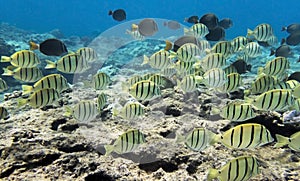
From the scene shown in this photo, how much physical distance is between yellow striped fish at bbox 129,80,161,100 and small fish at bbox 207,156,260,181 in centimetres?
169

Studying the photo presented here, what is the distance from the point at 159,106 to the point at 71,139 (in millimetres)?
1985

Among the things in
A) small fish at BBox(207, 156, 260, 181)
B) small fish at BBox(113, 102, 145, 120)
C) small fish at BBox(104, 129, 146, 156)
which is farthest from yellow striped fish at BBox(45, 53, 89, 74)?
small fish at BBox(207, 156, 260, 181)

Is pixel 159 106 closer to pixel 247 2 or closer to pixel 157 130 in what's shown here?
pixel 157 130

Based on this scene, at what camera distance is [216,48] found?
6.25m

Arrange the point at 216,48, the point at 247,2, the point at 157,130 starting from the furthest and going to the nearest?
the point at 247,2 → the point at 216,48 → the point at 157,130

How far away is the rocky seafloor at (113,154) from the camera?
3.27 metres

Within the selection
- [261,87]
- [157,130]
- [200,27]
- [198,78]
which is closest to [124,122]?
[157,130]

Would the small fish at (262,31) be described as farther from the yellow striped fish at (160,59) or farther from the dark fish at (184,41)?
the yellow striped fish at (160,59)

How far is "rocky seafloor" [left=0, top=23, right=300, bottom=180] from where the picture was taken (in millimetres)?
3273

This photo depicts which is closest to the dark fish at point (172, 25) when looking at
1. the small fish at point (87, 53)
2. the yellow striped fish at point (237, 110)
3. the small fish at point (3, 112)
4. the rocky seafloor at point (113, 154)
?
the small fish at point (87, 53)

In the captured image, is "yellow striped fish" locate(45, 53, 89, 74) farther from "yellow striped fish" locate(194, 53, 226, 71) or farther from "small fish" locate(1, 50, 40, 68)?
"yellow striped fish" locate(194, 53, 226, 71)

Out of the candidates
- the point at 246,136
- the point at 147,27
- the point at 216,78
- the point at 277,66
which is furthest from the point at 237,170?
the point at 147,27

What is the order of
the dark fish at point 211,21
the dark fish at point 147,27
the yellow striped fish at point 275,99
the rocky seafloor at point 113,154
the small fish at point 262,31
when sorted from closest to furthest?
the rocky seafloor at point 113,154 < the yellow striped fish at point 275,99 < the small fish at point 262,31 < the dark fish at point 147,27 < the dark fish at point 211,21

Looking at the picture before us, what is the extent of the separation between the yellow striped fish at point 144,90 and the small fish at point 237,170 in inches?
66.6
